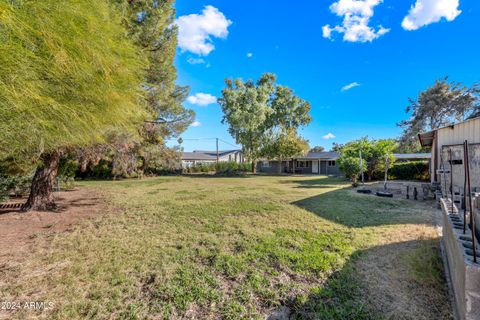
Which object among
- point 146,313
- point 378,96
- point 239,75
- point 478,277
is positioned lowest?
point 146,313

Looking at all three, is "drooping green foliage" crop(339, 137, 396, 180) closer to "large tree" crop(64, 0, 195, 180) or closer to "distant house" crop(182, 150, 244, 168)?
"large tree" crop(64, 0, 195, 180)

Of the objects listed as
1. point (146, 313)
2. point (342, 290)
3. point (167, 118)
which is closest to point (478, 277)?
point (342, 290)

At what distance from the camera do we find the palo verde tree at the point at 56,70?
1498 mm

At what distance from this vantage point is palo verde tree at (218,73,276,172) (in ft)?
73.8

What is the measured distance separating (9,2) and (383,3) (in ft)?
43.9

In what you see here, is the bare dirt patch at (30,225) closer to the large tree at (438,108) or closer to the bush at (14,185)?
the bush at (14,185)

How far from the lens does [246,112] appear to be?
22.5 m

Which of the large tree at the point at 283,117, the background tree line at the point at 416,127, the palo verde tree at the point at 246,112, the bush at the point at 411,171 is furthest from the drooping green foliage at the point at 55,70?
the large tree at the point at 283,117

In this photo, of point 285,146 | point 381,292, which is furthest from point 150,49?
point 285,146

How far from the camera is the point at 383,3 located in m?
9.75

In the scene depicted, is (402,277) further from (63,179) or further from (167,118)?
(167,118)

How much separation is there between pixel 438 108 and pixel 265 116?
20.3m

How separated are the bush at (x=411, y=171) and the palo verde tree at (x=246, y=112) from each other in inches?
517

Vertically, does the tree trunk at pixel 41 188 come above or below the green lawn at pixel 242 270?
above
